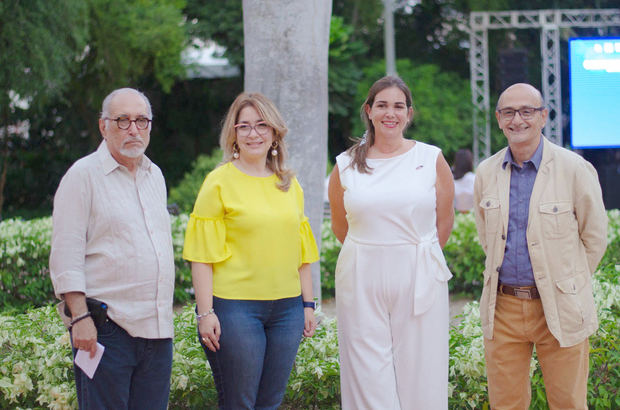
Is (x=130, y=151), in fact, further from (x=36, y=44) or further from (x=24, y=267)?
(x=36, y=44)

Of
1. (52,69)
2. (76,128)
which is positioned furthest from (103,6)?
(76,128)

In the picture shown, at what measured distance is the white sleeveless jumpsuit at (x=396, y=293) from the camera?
342cm

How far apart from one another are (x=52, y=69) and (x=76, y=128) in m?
9.12

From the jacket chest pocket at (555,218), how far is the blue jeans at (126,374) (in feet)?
5.76

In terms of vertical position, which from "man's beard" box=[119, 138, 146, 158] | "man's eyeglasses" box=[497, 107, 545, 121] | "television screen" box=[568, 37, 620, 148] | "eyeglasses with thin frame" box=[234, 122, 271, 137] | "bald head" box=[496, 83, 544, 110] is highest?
"television screen" box=[568, 37, 620, 148]

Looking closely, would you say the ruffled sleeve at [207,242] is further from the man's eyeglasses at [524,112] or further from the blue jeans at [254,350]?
the man's eyeglasses at [524,112]

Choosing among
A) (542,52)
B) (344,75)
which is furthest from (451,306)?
(344,75)

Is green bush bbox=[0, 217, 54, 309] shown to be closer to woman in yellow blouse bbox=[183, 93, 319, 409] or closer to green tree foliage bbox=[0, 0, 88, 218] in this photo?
woman in yellow blouse bbox=[183, 93, 319, 409]

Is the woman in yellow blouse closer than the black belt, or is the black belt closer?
the woman in yellow blouse

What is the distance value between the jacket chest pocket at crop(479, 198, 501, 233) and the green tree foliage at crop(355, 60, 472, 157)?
1673 cm

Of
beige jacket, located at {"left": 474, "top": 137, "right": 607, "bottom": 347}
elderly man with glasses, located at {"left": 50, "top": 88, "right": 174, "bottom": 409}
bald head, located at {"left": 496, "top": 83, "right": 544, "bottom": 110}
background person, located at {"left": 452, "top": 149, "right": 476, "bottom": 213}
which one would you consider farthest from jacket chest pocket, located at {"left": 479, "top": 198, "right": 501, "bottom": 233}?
background person, located at {"left": 452, "top": 149, "right": 476, "bottom": 213}

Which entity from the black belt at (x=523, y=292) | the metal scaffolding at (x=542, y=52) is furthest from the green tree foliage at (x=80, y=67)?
the black belt at (x=523, y=292)

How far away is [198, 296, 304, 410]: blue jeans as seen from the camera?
316cm

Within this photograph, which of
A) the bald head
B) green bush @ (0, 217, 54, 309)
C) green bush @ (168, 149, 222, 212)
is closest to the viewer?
the bald head
